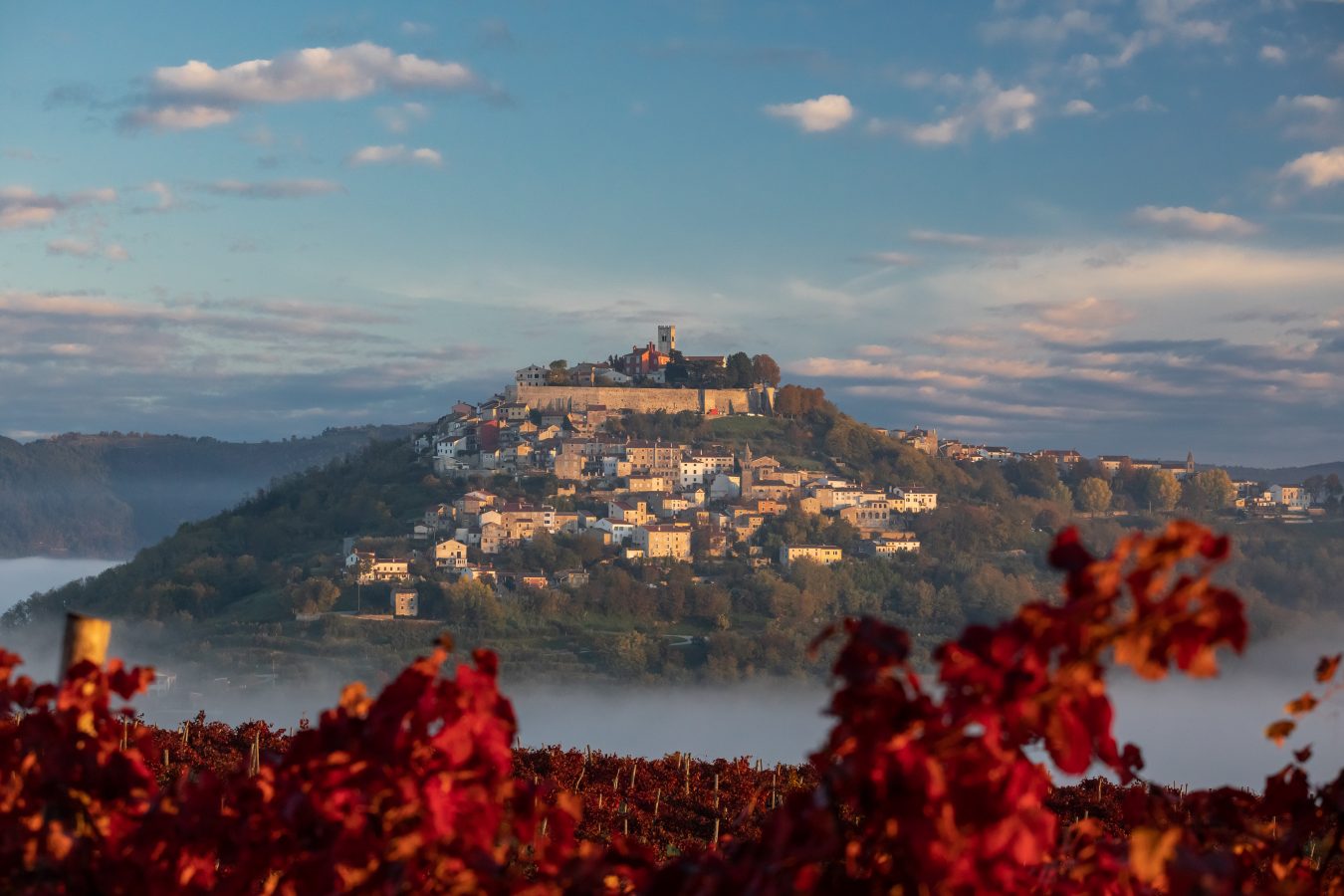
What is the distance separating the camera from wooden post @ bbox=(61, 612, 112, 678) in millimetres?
2129

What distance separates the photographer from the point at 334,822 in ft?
5.80

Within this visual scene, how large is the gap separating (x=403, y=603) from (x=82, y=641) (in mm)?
71119

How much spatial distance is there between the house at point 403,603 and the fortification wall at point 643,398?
33.8 m

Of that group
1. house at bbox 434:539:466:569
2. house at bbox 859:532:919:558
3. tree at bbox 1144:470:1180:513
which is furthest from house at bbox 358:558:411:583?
tree at bbox 1144:470:1180:513

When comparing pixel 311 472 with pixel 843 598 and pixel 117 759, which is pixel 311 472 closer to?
pixel 843 598

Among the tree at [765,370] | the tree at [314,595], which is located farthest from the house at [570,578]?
the tree at [765,370]

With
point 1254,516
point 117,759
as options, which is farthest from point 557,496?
point 117,759

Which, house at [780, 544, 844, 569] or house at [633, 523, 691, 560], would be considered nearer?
house at [780, 544, 844, 569]

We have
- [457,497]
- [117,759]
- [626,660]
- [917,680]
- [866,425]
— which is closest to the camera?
[917,680]

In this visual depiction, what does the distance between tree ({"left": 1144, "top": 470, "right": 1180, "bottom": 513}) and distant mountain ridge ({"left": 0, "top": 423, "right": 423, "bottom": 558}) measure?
5657 cm

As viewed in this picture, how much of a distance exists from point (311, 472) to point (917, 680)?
3768 inches

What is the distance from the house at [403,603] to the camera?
2813 inches

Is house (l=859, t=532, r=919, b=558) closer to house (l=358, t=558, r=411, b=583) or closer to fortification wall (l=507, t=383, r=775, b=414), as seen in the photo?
fortification wall (l=507, t=383, r=775, b=414)

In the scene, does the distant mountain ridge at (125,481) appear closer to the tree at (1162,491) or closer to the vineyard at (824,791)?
the tree at (1162,491)
